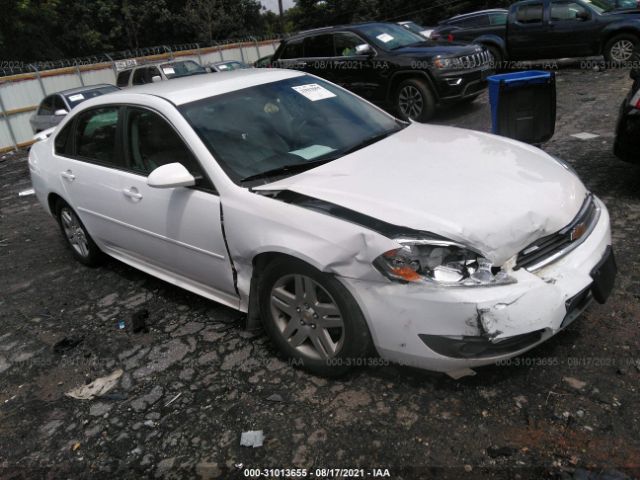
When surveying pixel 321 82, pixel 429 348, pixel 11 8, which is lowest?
pixel 429 348

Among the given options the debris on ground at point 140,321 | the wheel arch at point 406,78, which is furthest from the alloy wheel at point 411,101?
the debris on ground at point 140,321

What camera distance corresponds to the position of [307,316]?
2848mm

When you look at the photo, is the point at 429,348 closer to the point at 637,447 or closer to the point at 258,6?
the point at 637,447

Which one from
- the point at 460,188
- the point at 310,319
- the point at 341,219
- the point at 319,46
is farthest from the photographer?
the point at 319,46

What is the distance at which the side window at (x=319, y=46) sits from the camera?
948 cm

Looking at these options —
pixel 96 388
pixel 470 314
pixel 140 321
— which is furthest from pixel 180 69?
pixel 470 314

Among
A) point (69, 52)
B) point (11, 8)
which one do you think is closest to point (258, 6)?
point (69, 52)

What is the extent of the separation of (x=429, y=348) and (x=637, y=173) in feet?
13.5

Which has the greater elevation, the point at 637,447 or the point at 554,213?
the point at 554,213

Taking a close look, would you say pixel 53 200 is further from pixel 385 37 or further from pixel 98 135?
pixel 385 37

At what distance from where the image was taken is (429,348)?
247 cm

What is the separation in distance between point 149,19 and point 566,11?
3977 cm

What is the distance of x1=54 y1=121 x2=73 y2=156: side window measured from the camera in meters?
4.54

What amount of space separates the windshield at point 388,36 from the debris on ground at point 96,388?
7.30 meters
